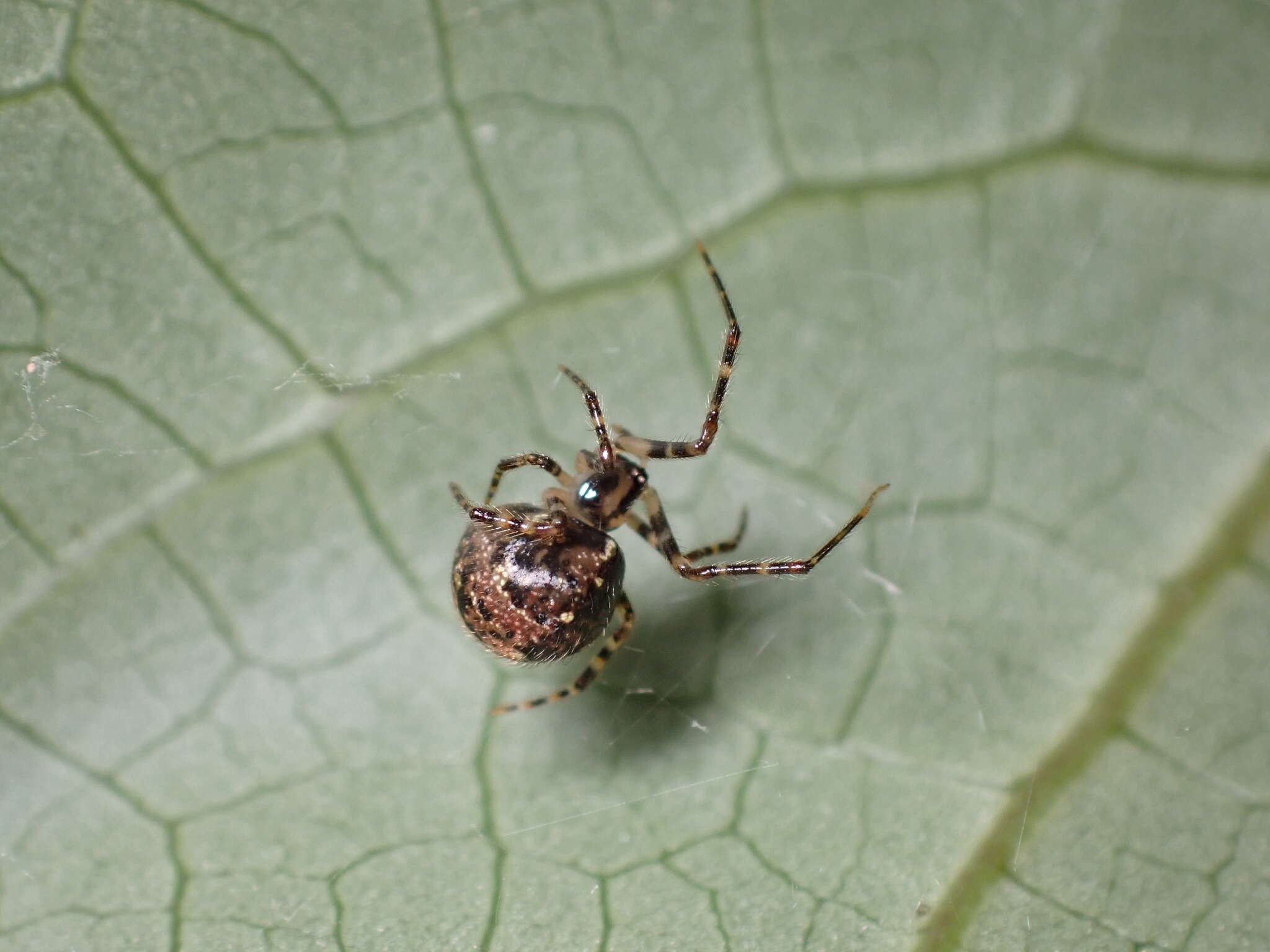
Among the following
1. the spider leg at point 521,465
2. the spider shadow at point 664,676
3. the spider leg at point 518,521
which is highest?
the spider leg at point 521,465

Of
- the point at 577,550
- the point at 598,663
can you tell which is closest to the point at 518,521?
the point at 577,550

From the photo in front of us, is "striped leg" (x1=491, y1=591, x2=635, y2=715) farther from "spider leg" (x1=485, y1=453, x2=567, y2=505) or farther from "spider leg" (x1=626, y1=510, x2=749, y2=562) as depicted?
"spider leg" (x1=485, y1=453, x2=567, y2=505)

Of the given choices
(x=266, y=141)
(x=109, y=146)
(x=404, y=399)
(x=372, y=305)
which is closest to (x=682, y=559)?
(x=404, y=399)

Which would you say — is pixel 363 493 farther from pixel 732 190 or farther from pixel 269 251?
pixel 732 190

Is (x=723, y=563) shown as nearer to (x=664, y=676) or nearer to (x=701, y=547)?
(x=701, y=547)

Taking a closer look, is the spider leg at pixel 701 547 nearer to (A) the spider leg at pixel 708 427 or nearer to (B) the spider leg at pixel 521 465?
(A) the spider leg at pixel 708 427

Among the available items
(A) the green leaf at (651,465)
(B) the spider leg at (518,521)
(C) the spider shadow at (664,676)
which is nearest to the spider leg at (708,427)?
(A) the green leaf at (651,465)

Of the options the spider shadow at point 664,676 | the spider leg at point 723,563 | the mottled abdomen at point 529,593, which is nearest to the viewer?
the mottled abdomen at point 529,593
